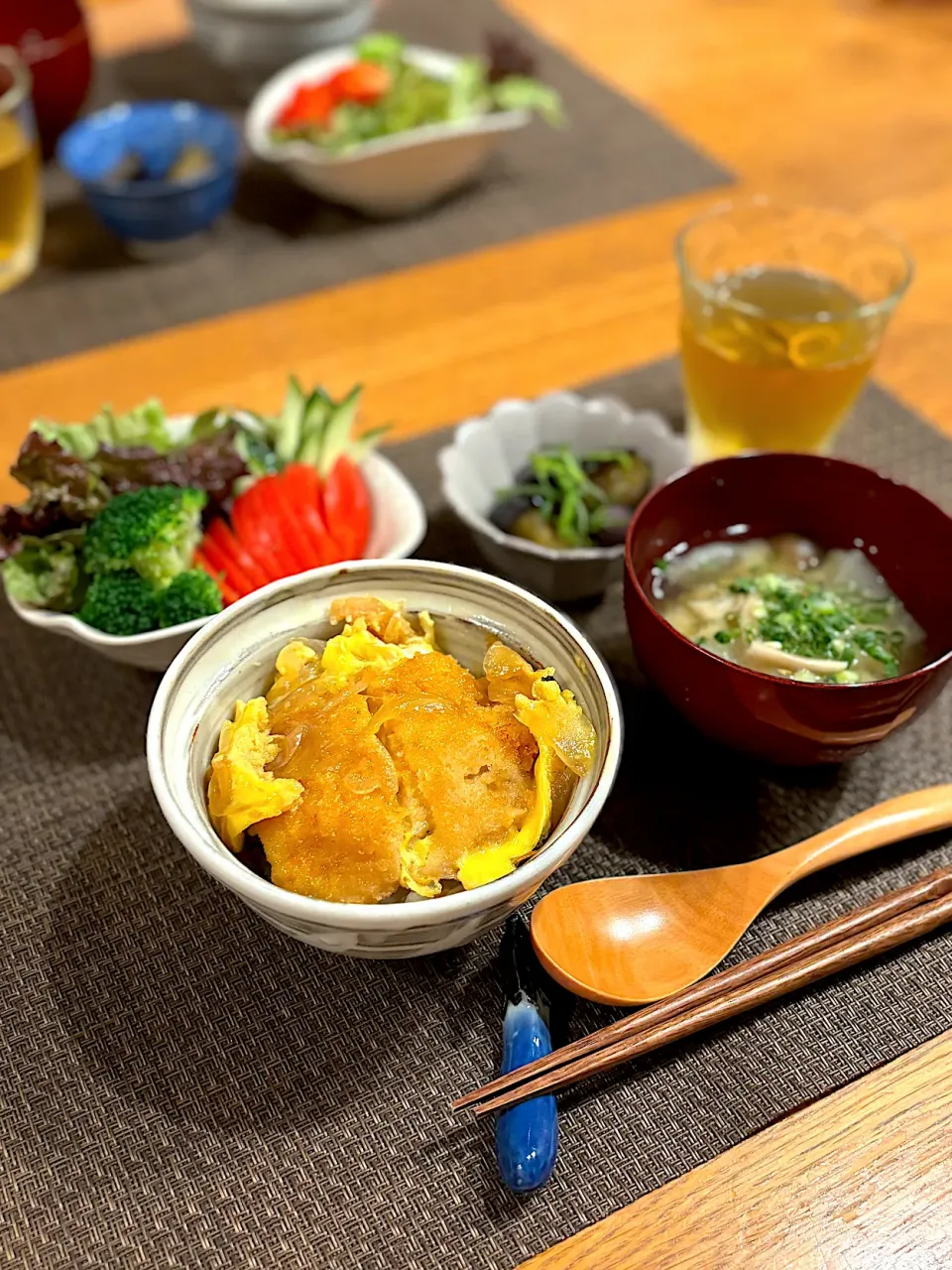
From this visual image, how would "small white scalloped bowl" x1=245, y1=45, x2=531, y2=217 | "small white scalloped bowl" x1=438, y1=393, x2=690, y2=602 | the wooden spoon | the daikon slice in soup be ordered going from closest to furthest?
the wooden spoon → the daikon slice in soup → "small white scalloped bowl" x1=438, y1=393, x2=690, y2=602 → "small white scalloped bowl" x1=245, y1=45, x2=531, y2=217

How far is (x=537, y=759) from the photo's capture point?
1.00m

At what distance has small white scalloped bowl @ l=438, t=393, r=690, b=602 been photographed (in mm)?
1361

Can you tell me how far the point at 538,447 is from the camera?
5.08ft

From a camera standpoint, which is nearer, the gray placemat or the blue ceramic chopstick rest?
the blue ceramic chopstick rest

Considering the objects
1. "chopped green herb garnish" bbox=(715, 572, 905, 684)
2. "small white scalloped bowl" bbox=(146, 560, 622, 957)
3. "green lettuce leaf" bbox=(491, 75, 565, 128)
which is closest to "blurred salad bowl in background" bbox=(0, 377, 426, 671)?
"small white scalloped bowl" bbox=(146, 560, 622, 957)

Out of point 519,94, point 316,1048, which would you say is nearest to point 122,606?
point 316,1048

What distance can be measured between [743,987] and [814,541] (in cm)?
56

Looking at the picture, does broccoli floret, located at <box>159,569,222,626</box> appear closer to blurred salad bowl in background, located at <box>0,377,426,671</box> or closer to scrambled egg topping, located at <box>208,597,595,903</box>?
blurred salad bowl in background, located at <box>0,377,426,671</box>

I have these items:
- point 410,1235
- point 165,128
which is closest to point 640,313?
point 165,128

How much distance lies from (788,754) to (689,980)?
253 mm

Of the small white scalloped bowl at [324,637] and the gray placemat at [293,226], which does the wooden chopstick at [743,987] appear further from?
the gray placemat at [293,226]

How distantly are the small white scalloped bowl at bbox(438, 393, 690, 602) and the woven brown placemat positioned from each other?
227 mm

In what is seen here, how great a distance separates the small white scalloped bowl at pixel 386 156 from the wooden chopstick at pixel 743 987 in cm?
157

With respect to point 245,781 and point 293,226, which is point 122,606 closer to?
point 245,781
